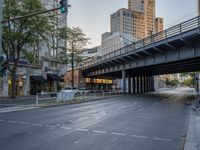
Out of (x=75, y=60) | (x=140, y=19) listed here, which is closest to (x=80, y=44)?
(x=75, y=60)

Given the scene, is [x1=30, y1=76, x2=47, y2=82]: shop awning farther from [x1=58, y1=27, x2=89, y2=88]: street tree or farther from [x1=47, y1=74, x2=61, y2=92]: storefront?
[x1=58, y1=27, x2=89, y2=88]: street tree

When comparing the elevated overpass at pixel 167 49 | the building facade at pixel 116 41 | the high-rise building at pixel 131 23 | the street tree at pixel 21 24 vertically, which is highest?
the high-rise building at pixel 131 23

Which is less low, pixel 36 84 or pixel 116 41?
pixel 116 41

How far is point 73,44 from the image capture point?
186 feet

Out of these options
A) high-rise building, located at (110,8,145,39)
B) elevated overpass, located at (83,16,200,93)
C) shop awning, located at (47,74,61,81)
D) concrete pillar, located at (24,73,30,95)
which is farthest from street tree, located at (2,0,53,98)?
high-rise building, located at (110,8,145,39)

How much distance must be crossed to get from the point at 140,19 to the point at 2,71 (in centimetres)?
17837

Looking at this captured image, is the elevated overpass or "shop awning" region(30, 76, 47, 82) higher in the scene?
the elevated overpass

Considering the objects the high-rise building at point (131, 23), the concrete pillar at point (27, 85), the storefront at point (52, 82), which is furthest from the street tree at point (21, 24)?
the high-rise building at point (131, 23)

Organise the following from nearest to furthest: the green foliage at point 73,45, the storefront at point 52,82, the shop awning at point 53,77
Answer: the shop awning at point 53,77
the storefront at point 52,82
the green foliage at point 73,45

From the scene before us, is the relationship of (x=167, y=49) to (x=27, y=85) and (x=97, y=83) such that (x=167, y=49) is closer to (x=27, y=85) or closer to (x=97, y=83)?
(x=27, y=85)

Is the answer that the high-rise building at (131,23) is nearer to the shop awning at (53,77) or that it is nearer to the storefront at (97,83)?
the storefront at (97,83)

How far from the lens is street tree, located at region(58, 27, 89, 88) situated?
182 feet

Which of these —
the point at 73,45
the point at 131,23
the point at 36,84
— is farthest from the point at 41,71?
the point at 131,23

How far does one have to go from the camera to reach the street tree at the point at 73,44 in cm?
5553
